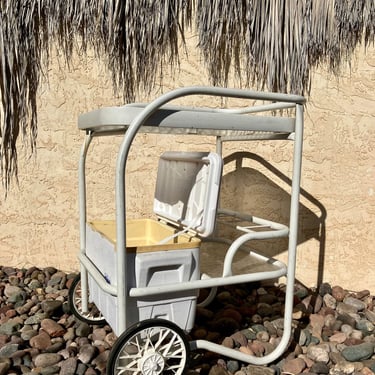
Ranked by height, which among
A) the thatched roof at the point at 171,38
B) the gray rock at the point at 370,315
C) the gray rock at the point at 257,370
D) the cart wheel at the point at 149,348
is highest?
the thatched roof at the point at 171,38

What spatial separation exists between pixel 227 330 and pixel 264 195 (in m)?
0.96

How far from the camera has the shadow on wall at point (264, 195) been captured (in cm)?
268

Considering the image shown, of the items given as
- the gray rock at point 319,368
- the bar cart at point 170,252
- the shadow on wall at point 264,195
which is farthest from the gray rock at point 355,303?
the bar cart at point 170,252

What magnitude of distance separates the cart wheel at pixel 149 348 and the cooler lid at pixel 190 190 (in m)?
0.42

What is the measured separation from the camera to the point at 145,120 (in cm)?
135

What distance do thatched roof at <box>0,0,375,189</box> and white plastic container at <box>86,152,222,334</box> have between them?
37.1 inches

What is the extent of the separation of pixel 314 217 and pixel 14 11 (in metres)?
2.40

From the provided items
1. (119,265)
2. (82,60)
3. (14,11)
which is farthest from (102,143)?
(119,265)

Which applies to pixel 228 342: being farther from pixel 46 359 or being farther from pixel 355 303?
pixel 355 303

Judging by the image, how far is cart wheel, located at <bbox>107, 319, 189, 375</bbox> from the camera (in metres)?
1.44

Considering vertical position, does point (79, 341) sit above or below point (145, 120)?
below

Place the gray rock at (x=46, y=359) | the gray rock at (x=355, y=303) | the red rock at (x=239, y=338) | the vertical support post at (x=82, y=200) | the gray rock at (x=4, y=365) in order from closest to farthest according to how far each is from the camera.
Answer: the gray rock at (x=4, y=365) < the gray rock at (x=46, y=359) < the vertical support post at (x=82, y=200) < the red rock at (x=239, y=338) < the gray rock at (x=355, y=303)

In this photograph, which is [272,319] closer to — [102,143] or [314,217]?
[314,217]

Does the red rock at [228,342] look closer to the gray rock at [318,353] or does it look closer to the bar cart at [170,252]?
the bar cart at [170,252]
